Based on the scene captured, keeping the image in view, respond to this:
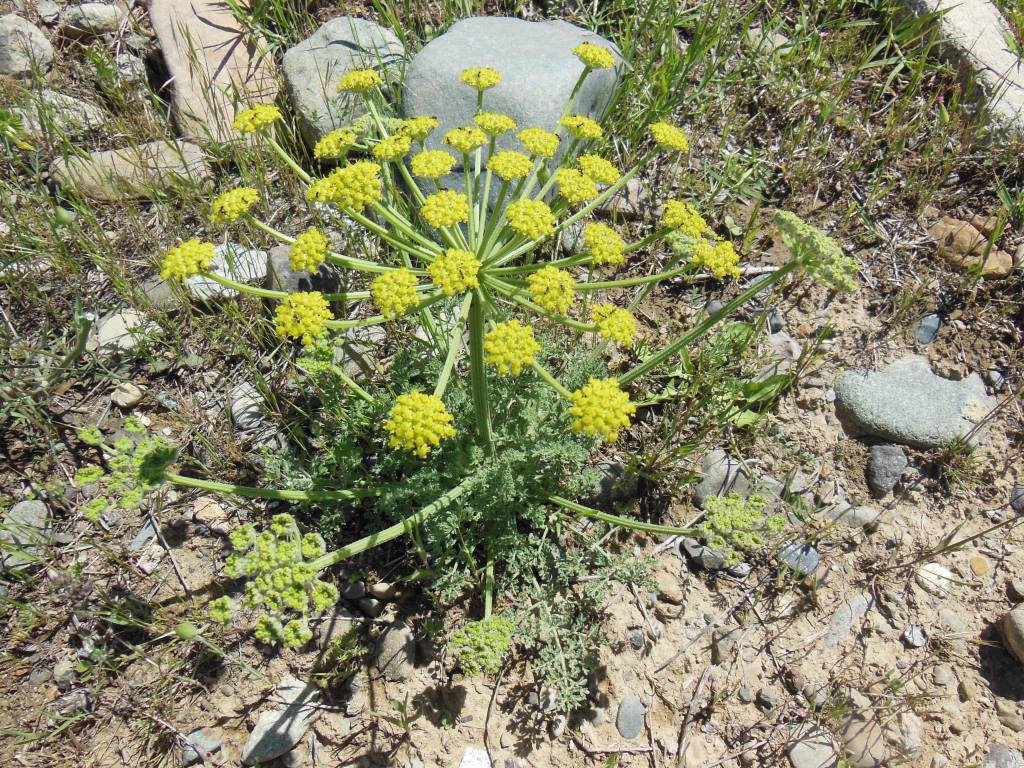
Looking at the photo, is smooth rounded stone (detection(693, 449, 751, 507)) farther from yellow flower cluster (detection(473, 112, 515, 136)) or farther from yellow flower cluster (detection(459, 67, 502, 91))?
yellow flower cluster (detection(459, 67, 502, 91))

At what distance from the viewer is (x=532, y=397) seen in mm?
4219

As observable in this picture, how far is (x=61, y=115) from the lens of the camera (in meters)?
5.87

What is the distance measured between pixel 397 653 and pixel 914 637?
335 centimetres

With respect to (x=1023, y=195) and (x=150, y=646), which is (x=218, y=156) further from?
(x=1023, y=195)

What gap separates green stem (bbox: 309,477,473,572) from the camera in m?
3.22

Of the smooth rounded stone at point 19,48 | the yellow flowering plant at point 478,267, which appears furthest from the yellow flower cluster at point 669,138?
the smooth rounded stone at point 19,48

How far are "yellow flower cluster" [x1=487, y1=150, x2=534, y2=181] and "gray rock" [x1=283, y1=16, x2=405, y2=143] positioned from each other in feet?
9.49

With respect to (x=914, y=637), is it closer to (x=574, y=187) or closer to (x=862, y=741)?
(x=862, y=741)

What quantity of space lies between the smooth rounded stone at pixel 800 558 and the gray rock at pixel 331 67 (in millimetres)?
5032

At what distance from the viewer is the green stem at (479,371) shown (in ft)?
10.9

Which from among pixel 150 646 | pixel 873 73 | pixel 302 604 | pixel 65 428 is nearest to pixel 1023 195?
pixel 873 73

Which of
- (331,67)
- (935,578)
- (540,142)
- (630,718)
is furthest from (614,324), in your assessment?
(331,67)

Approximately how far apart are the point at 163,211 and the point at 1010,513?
697 cm

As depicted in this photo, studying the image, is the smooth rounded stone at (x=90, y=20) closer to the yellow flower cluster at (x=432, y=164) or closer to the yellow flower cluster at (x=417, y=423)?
the yellow flower cluster at (x=432, y=164)
